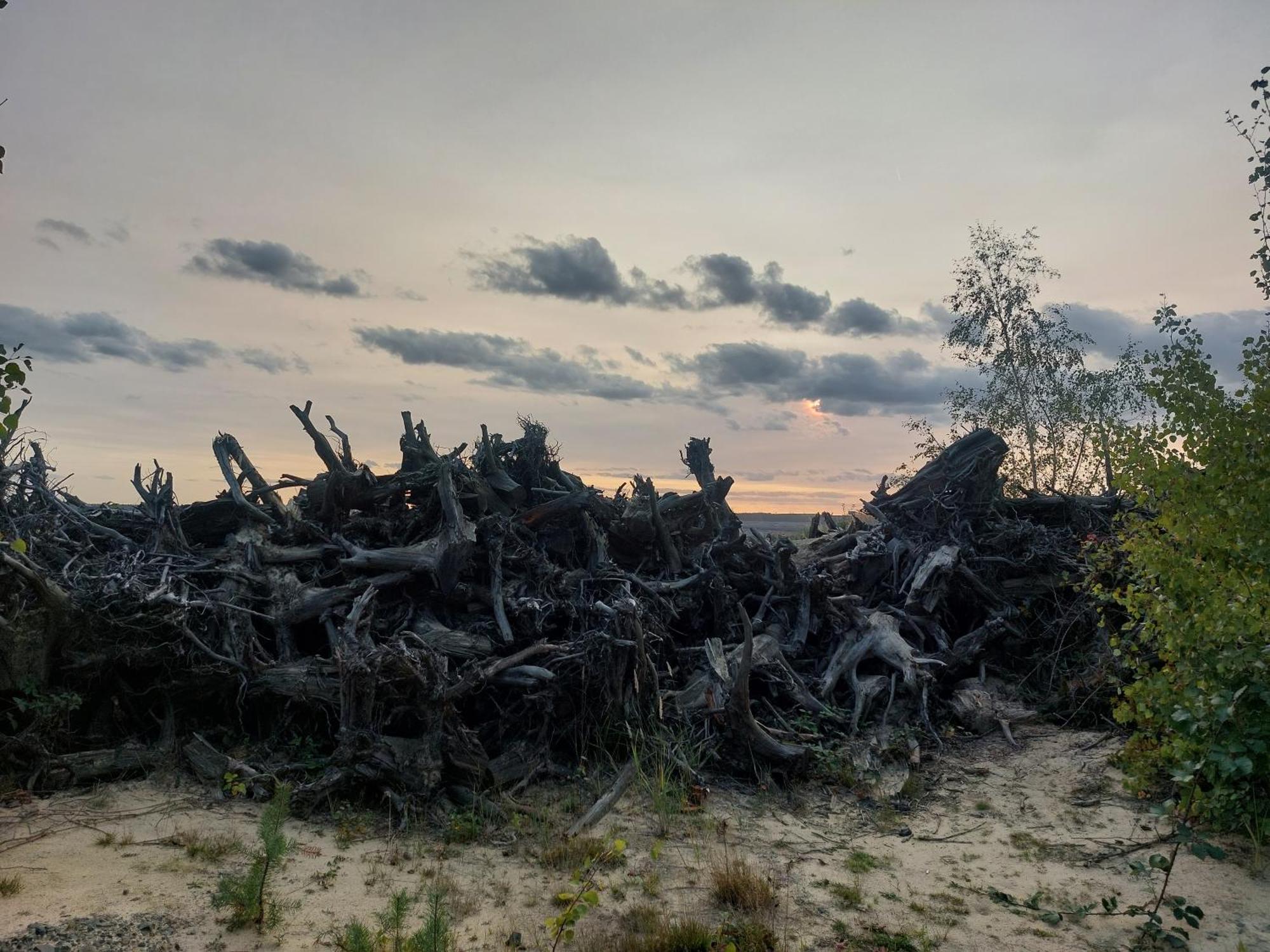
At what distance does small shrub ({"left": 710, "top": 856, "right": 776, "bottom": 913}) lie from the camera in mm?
6340

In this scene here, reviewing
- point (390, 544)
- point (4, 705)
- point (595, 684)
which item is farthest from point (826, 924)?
point (4, 705)

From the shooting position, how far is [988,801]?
28.7 feet

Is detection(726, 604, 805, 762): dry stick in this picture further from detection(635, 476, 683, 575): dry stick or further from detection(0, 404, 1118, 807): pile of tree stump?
detection(635, 476, 683, 575): dry stick

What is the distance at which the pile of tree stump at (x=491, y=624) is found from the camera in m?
8.62

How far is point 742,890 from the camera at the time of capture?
641cm

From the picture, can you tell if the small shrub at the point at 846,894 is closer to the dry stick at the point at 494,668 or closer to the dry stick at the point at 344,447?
the dry stick at the point at 494,668

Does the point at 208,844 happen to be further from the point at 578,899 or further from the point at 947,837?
the point at 947,837

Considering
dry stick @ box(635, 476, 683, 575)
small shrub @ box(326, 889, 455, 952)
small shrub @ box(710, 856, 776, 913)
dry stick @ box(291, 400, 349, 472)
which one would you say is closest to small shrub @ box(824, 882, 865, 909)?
small shrub @ box(710, 856, 776, 913)

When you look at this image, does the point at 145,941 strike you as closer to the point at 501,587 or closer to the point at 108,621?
the point at 108,621

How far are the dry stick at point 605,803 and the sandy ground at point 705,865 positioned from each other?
0.12 m

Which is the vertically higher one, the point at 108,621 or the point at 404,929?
the point at 108,621

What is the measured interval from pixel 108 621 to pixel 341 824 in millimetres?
3655

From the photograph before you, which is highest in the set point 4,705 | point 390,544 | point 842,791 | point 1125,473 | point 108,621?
point 1125,473

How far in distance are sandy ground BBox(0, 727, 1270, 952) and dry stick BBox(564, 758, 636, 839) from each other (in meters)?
0.12
